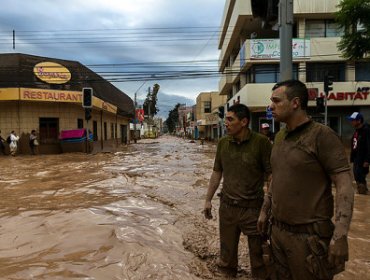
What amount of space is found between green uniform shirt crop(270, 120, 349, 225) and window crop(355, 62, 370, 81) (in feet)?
93.4

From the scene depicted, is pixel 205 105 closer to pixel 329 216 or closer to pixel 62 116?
pixel 62 116

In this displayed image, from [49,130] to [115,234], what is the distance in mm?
21566

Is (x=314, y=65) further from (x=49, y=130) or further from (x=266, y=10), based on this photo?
(x=266, y=10)

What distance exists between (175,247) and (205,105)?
2707 inches

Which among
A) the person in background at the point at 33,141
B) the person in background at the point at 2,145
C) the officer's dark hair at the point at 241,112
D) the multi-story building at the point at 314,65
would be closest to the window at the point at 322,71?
the multi-story building at the point at 314,65

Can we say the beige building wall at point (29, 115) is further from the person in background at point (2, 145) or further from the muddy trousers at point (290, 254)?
the muddy trousers at point (290, 254)

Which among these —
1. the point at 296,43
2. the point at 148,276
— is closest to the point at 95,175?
the point at 148,276

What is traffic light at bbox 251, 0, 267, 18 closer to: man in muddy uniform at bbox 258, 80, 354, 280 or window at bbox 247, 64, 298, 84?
man in muddy uniform at bbox 258, 80, 354, 280

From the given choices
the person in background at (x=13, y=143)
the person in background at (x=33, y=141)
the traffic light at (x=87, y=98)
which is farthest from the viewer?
the person in background at (x=33, y=141)

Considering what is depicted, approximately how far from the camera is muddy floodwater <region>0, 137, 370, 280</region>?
4629 millimetres

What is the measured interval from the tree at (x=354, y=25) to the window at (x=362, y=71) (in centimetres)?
1431

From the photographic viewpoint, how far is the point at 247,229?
402 centimetres

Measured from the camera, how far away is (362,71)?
2889 centimetres

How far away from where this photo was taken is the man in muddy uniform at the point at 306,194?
2.62 m
